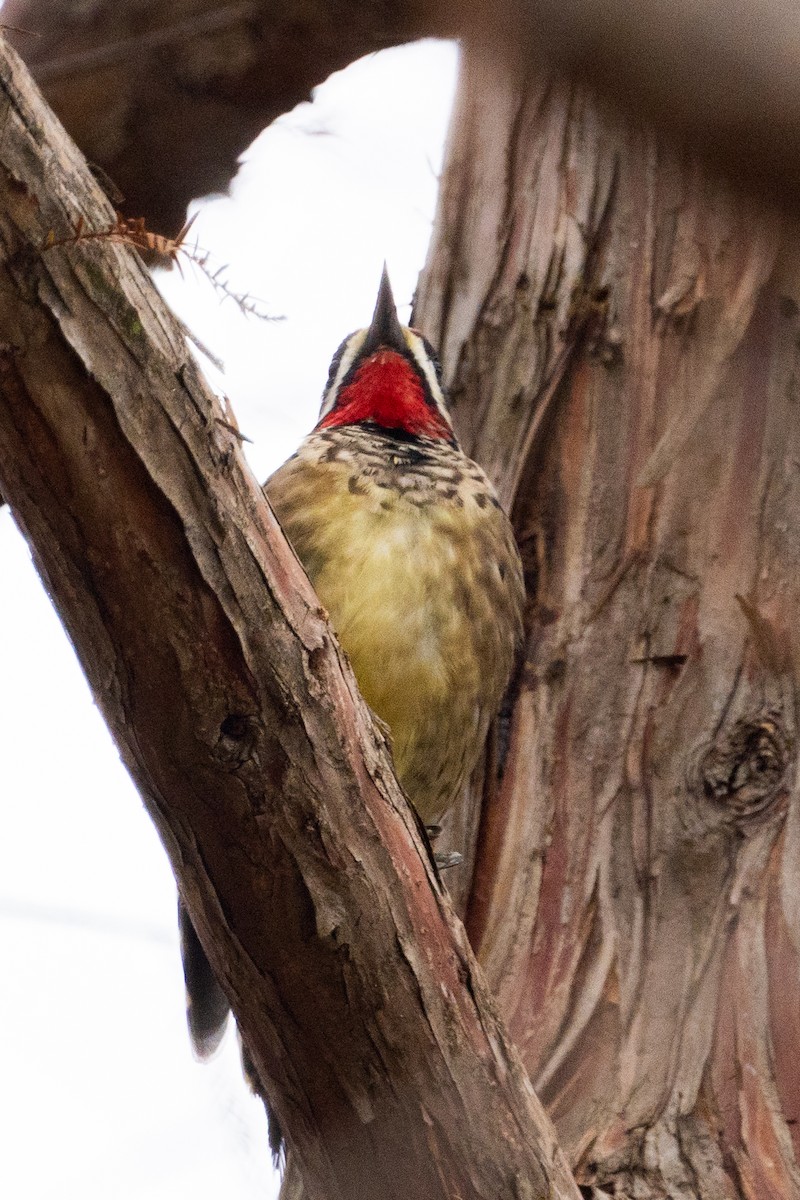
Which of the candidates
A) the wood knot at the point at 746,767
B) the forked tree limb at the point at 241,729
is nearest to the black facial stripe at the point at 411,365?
the wood knot at the point at 746,767

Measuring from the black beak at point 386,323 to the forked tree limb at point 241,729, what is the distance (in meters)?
1.88

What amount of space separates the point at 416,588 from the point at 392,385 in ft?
2.54

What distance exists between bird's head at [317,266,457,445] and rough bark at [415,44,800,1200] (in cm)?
16

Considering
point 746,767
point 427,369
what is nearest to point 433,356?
point 427,369

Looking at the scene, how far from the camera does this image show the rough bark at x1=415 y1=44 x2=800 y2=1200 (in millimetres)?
2916

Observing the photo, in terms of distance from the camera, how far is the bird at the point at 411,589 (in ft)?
10.0

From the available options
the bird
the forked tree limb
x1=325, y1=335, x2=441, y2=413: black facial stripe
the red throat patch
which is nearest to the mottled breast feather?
the bird

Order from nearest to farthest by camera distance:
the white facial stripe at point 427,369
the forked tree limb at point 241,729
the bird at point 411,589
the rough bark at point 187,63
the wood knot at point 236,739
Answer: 1. the forked tree limb at point 241,729
2. the wood knot at point 236,739
3. the rough bark at point 187,63
4. the bird at point 411,589
5. the white facial stripe at point 427,369

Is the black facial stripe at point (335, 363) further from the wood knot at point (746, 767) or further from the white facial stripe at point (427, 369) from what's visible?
the wood knot at point (746, 767)

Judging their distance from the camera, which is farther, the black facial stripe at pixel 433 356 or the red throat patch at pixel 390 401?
the black facial stripe at pixel 433 356

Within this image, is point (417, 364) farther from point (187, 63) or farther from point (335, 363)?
point (187, 63)

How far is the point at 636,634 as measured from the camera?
3.39 meters

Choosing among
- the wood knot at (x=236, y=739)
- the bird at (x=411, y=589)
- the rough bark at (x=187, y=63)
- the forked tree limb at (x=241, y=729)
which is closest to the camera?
the forked tree limb at (x=241, y=729)

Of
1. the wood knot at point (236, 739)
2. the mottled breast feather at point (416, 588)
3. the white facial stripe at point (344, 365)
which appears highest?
the white facial stripe at point (344, 365)
